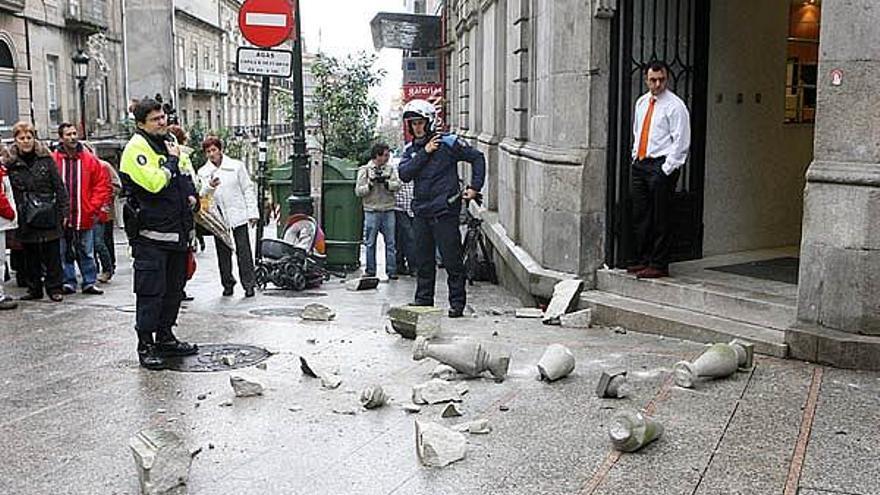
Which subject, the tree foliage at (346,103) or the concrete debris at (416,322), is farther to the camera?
the tree foliage at (346,103)

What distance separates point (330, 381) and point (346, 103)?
2004 centimetres

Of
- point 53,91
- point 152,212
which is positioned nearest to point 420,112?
point 152,212

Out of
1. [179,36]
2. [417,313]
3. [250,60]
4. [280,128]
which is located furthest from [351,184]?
[280,128]

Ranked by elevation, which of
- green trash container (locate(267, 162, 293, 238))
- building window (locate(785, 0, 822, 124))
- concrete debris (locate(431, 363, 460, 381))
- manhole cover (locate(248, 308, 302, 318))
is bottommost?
manhole cover (locate(248, 308, 302, 318))

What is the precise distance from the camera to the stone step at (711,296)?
6.93 meters

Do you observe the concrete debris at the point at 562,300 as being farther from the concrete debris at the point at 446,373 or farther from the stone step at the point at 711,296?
the concrete debris at the point at 446,373

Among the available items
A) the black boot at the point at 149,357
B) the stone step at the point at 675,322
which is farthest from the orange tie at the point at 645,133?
the black boot at the point at 149,357

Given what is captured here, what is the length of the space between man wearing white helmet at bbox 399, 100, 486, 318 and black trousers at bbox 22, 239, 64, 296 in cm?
387

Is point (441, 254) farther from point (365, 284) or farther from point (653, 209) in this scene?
point (365, 284)

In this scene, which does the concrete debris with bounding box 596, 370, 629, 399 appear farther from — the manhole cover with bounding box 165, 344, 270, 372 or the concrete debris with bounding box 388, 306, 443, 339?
the manhole cover with bounding box 165, 344, 270, 372

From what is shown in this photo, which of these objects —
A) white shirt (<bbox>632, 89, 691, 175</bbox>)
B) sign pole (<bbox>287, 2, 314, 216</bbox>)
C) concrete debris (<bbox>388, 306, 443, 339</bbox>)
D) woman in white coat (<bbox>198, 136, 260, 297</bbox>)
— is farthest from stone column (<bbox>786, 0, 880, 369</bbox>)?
sign pole (<bbox>287, 2, 314, 216</bbox>)

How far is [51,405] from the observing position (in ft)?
19.0

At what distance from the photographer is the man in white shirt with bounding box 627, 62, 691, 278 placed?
7.92 meters

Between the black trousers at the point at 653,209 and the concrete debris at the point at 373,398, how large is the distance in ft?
11.0
